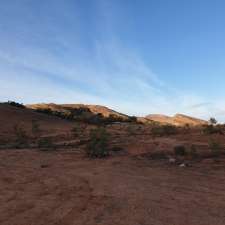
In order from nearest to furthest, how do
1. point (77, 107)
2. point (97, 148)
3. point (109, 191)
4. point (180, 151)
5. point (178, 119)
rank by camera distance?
point (109, 191) → point (97, 148) → point (180, 151) → point (77, 107) → point (178, 119)

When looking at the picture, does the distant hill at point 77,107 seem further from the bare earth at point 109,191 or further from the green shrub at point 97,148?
the bare earth at point 109,191

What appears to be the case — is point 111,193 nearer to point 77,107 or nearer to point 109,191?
point 109,191

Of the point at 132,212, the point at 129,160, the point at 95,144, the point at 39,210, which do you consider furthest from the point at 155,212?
the point at 95,144

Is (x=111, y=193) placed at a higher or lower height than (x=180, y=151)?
lower

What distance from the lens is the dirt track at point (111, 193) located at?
7848mm

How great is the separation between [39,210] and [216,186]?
557 cm

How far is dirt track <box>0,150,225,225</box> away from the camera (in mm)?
7848

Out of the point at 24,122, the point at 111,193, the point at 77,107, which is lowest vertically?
the point at 111,193

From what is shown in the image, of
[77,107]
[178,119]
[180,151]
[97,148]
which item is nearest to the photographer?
[97,148]

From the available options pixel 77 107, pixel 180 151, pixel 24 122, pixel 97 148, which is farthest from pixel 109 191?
pixel 77 107

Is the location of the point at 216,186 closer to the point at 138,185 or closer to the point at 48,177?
the point at 138,185

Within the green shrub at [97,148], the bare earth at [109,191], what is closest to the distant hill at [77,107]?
the green shrub at [97,148]

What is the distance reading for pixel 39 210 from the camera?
8312 millimetres

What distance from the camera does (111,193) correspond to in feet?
32.9
